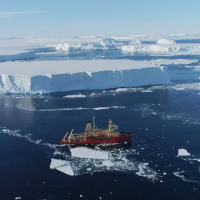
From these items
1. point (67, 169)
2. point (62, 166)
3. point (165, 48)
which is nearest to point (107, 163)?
point (67, 169)

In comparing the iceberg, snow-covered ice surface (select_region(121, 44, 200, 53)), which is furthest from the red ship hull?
the iceberg

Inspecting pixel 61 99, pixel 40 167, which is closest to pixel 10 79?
pixel 61 99

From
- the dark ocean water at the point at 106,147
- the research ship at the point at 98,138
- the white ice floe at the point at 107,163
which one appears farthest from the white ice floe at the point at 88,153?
the research ship at the point at 98,138

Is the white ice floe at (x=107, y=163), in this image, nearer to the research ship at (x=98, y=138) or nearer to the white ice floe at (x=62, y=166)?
the white ice floe at (x=62, y=166)

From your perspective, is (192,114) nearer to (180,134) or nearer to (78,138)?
(180,134)

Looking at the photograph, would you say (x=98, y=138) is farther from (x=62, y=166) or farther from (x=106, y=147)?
(x=62, y=166)

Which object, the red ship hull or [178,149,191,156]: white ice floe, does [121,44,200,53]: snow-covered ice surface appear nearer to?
Answer: the red ship hull
